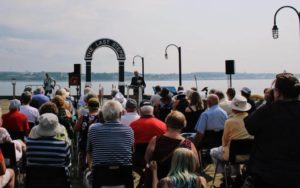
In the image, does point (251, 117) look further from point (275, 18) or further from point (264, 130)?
point (275, 18)

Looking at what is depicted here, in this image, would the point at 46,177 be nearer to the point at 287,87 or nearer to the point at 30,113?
the point at 287,87

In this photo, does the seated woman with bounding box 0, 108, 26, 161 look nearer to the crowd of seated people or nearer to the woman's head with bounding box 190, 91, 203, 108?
the crowd of seated people

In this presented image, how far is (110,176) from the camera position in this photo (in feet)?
16.3

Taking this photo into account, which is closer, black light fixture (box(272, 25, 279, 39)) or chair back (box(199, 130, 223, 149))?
chair back (box(199, 130, 223, 149))

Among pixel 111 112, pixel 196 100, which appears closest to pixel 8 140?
pixel 111 112

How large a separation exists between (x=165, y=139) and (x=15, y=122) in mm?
3485

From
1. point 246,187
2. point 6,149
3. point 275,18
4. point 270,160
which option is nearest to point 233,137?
point 246,187

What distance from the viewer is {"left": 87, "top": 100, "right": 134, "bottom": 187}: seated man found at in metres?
5.28

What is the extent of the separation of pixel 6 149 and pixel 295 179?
148 inches

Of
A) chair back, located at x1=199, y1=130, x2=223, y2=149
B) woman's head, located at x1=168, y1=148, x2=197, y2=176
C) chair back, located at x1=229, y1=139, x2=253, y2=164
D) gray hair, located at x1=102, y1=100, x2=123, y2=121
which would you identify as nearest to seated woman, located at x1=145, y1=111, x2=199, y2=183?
gray hair, located at x1=102, y1=100, x2=123, y2=121

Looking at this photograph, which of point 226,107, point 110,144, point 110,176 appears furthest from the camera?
point 226,107

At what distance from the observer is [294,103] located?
3859 mm

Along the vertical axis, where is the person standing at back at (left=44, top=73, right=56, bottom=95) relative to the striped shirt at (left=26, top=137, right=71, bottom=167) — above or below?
above

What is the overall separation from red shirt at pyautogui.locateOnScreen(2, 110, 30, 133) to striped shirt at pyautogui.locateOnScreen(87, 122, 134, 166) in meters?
2.47
